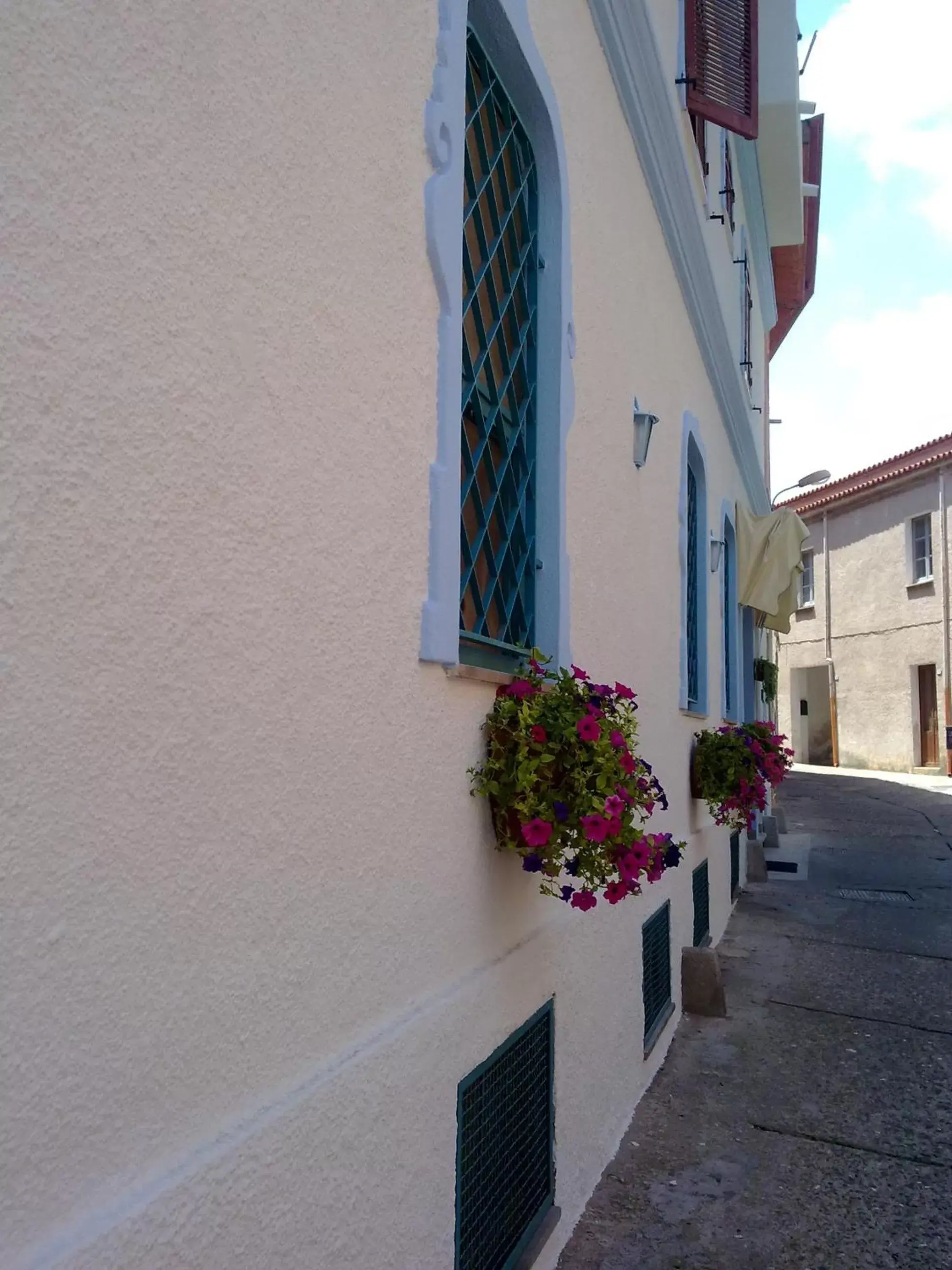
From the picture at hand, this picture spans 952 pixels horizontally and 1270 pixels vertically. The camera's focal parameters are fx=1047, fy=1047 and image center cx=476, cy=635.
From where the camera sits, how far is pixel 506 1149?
2607 mm

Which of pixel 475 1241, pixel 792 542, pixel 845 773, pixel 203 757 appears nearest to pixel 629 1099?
pixel 475 1241

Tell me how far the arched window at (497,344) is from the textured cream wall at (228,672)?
3.0 inches

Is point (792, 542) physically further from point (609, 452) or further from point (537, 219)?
point (537, 219)

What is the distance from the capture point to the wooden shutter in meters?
5.84

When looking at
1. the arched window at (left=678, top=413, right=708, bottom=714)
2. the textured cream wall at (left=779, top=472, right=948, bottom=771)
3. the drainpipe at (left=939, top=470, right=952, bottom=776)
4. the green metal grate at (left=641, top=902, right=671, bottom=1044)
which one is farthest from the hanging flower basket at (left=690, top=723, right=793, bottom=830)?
the textured cream wall at (left=779, top=472, right=948, bottom=771)

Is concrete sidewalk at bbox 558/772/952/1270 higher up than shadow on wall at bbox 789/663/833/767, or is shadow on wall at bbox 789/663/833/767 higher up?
shadow on wall at bbox 789/663/833/767

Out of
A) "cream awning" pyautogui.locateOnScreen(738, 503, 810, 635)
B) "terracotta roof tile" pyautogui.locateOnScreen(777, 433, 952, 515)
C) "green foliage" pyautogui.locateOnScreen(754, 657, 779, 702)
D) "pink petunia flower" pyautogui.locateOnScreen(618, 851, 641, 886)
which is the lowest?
"pink petunia flower" pyautogui.locateOnScreen(618, 851, 641, 886)

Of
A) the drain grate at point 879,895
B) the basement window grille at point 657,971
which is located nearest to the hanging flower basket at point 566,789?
the basement window grille at point 657,971

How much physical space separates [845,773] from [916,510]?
590 centimetres

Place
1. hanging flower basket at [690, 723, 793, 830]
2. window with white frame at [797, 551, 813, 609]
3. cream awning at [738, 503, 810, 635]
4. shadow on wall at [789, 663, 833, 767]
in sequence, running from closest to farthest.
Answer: hanging flower basket at [690, 723, 793, 830] → cream awning at [738, 503, 810, 635] → window with white frame at [797, 551, 813, 609] → shadow on wall at [789, 663, 833, 767]

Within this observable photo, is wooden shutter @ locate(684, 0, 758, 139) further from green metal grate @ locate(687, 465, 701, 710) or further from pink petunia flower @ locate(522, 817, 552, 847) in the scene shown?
pink petunia flower @ locate(522, 817, 552, 847)

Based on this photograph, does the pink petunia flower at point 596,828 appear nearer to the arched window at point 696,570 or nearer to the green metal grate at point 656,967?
the green metal grate at point 656,967

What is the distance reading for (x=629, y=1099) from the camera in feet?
12.8

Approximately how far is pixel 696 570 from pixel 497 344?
403cm
